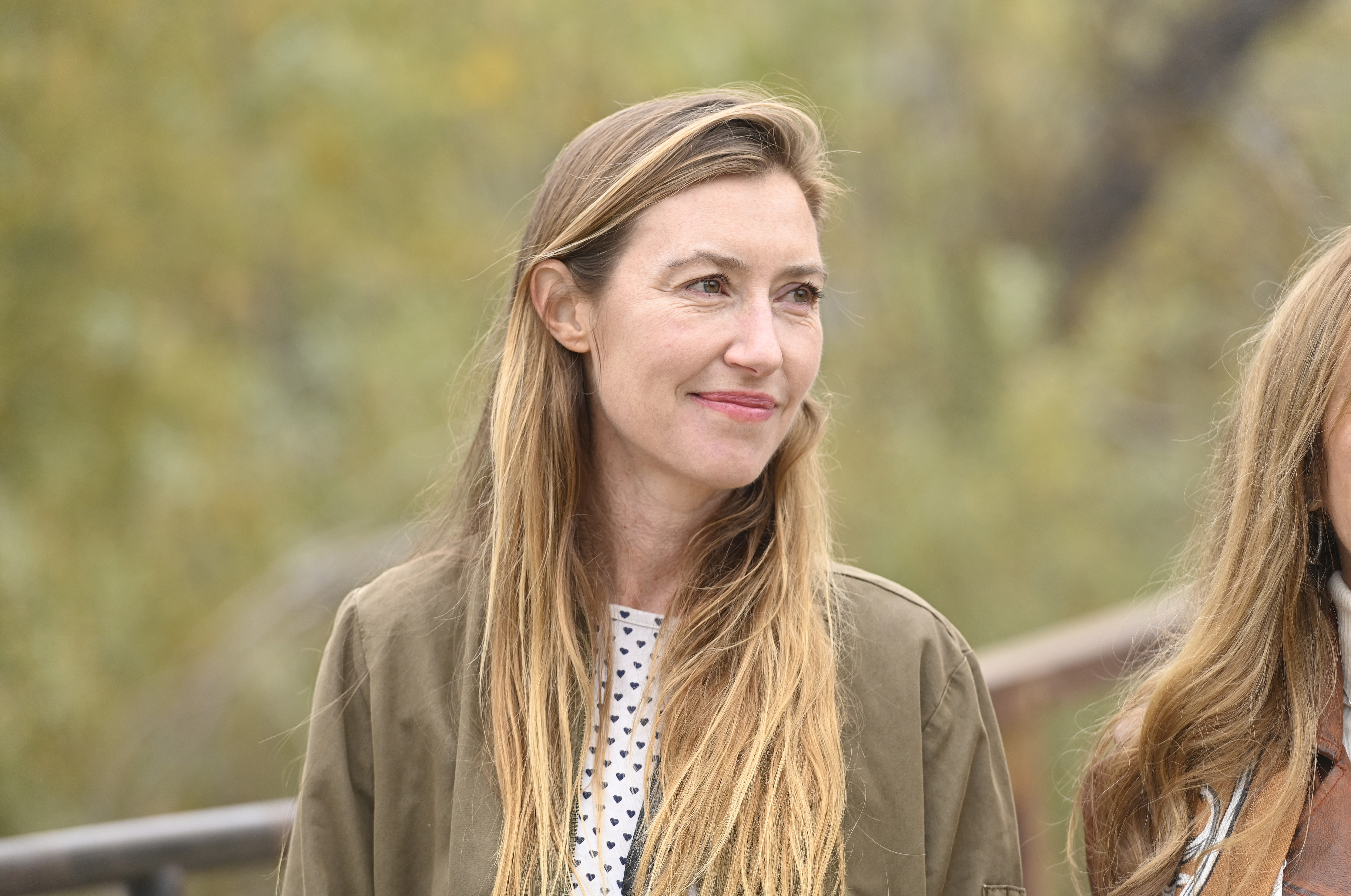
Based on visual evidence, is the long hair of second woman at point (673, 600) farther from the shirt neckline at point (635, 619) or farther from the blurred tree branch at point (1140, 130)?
the blurred tree branch at point (1140, 130)

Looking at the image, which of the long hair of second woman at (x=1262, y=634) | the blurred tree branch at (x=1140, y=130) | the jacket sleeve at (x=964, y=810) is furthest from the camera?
the blurred tree branch at (x=1140, y=130)

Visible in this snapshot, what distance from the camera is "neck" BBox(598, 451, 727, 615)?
2129 mm

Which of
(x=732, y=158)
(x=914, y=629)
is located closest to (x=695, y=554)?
(x=914, y=629)

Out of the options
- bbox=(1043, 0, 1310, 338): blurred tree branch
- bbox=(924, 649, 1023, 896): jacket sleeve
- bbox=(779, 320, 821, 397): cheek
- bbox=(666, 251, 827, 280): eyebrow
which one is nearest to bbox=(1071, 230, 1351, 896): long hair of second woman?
bbox=(924, 649, 1023, 896): jacket sleeve

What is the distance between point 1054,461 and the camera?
4.84m

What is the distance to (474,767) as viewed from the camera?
1993 millimetres

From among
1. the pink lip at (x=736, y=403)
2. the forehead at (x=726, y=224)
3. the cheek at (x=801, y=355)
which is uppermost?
the forehead at (x=726, y=224)

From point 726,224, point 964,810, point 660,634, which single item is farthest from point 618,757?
point 726,224

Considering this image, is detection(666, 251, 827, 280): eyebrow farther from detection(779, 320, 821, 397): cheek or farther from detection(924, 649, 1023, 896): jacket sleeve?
detection(924, 649, 1023, 896): jacket sleeve

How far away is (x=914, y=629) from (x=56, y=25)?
10.8 ft

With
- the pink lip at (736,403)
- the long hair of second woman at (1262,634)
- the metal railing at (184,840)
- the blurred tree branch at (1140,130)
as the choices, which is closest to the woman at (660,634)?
the pink lip at (736,403)

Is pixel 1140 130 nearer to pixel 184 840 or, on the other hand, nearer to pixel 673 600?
pixel 673 600

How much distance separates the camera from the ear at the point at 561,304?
2.08 m

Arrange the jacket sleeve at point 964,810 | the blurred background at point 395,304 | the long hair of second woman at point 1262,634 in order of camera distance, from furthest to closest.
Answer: the blurred background at point 395,304 < the jacket sleeve at point 964,810 < the long hair of second woman at point 1262,634
